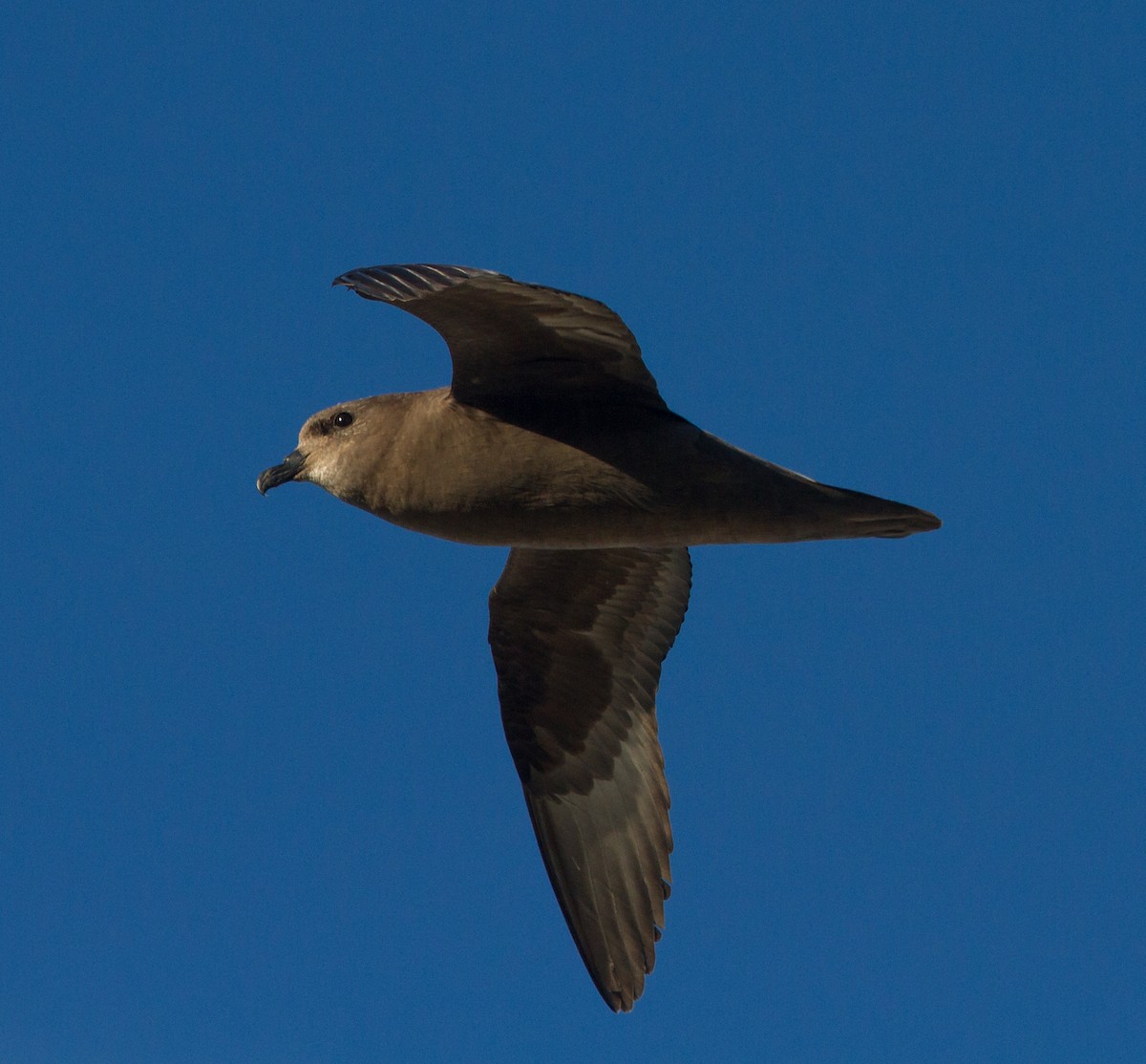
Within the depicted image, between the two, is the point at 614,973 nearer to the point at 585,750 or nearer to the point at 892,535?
the point at 585,750

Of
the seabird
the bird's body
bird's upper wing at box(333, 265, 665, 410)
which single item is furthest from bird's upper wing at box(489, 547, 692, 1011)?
bird's upper wing at box(333, 265, 665, 410)

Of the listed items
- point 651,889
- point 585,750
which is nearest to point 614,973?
point 651,889

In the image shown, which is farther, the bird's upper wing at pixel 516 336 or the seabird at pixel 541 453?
the seabird at pixel 541 453

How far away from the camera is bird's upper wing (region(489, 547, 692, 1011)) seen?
34.8 ft

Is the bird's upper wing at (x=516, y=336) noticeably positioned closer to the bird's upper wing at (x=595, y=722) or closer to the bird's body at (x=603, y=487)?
the bird's body at (x=603, y=487)

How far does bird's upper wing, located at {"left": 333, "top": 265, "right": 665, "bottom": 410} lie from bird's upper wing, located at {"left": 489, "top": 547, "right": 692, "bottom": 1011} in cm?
176

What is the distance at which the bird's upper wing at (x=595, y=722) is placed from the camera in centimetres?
1061

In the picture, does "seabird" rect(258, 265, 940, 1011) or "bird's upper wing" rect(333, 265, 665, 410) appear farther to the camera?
"seabird" rect(258, 265, 940, 1011)

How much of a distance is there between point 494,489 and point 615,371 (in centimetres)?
86

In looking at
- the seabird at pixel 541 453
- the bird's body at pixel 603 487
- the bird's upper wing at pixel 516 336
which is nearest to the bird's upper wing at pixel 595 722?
the seabird at pixel 541 453

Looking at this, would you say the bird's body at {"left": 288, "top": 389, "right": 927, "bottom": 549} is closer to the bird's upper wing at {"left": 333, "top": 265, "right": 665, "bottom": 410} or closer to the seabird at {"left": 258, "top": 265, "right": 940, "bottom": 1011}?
the seabird at {"left": 258, "top": 265, "right": 940, "bottom": 1011}

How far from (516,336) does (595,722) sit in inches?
122

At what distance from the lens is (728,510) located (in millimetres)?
8836

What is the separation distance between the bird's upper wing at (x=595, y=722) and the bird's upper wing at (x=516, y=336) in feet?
5.78
